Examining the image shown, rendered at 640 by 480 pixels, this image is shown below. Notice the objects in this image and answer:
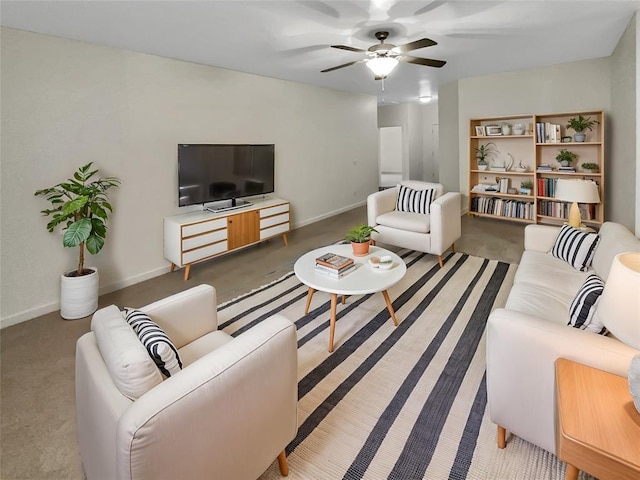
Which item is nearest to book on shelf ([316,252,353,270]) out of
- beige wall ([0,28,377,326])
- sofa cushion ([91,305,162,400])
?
sofa cushion ([91,305,162,400])

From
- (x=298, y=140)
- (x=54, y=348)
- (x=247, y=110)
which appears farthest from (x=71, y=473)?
(x=298, y=140)

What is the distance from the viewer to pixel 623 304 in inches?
44.9

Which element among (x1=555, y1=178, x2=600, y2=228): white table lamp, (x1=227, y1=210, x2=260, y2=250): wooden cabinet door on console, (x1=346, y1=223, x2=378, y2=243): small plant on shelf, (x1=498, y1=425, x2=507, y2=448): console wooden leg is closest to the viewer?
(x1=498, y1=425, x2=507, y2=448): console wooden leg

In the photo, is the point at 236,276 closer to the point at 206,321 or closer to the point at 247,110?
the point at 206,321

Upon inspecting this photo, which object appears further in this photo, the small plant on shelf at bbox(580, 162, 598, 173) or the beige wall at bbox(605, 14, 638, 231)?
the small plant on shelf at bbox(580, 162, 598, 173)

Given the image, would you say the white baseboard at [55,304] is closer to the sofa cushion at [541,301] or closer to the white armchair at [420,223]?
the white armchair at [420,223]

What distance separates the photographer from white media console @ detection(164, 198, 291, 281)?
379 centimetres

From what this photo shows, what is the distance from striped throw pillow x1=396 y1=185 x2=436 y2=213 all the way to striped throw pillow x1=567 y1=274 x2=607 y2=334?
8.87 feet

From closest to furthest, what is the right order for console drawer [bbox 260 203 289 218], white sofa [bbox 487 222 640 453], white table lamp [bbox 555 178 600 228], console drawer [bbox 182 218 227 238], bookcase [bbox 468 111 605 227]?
white sofa [bbox 487 222 640 453] → white table lamp [bbox 555 178 600 228] → console drawer [bbox 182 218 227 238] → console drawer [bbox 260 203 289 218] → bookcase [bbox 468 111 605 227]

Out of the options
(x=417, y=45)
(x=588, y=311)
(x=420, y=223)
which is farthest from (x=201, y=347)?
(x=420, y=223)

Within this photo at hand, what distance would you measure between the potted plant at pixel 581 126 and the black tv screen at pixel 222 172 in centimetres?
417

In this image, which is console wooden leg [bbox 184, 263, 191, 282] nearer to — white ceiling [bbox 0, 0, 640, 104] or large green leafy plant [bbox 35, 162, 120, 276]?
large green leafy plant [bbox 35, 162, 120, 276]

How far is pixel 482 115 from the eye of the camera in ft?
19.0

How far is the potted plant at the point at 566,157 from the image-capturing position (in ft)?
16.4
